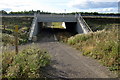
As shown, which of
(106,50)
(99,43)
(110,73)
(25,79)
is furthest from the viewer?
(99,43)

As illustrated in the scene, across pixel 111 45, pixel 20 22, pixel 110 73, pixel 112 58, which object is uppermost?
pixel 20 22

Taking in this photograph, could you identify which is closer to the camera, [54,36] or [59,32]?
[54,36]

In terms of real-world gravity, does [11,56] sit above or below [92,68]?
above

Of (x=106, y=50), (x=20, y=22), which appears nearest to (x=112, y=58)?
(x=106, y=50)

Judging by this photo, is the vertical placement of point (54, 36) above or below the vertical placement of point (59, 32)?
below

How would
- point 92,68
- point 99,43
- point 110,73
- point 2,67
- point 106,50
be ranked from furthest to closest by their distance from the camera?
point 99,43 → point 106,50 → point 92,68 → point 110,73 → point 2,67

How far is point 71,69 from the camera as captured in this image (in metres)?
7.91

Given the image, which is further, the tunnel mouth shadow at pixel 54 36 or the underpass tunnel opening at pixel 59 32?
the underpass tunnel opening at pixel 59 32

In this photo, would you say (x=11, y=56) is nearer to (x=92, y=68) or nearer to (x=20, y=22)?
(x=92, y=68)

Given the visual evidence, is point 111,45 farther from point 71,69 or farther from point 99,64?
point 71,69

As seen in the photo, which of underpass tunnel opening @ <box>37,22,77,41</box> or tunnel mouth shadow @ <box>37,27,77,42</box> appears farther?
underpass tunnel opening @ <box>37,22,77,41</box>

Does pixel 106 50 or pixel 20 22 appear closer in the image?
pixel 106 50

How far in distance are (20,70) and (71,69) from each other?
2585 millimetres

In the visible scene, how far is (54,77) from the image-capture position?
6727 mm
